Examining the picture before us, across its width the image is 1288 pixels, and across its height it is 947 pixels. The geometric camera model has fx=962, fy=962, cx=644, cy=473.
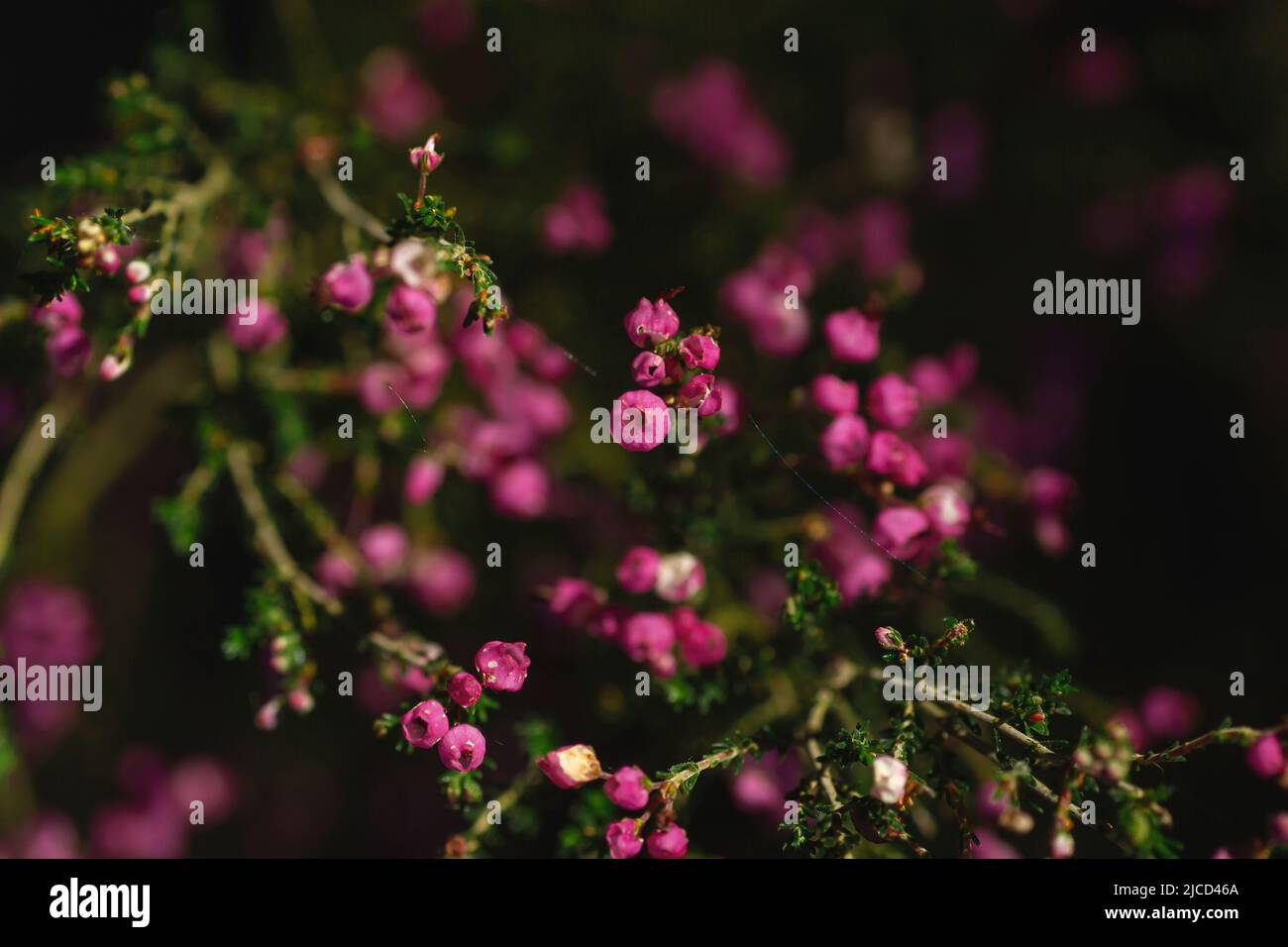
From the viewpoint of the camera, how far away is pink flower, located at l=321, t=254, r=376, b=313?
1.86 metres

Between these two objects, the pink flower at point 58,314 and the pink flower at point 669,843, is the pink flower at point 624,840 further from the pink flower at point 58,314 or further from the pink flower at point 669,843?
the pink flower at point 58,314

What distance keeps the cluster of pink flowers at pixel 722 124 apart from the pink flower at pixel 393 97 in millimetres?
907

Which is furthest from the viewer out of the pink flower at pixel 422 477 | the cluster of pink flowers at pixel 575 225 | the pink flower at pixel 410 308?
the cluster of pink flowers at pixel 575 225

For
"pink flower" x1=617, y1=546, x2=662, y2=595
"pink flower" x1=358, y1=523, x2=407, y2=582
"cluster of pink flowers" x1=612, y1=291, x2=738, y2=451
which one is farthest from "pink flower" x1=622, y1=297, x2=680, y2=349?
"pink flower" x1=358, y1=523, x2=407, y2=582

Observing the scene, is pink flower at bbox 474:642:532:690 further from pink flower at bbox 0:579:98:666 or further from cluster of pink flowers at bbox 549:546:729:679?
pink flower at bbox 0:579:98:666

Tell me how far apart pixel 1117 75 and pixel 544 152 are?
2.11 m

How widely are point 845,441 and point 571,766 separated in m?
0.84

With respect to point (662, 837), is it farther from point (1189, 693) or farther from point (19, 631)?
point (19, 631)

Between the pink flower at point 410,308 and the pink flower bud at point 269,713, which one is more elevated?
the pink flower at point 410,308

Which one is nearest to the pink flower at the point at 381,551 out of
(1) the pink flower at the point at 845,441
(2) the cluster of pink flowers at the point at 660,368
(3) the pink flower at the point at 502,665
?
(3) the pink flower at the point at 502,665

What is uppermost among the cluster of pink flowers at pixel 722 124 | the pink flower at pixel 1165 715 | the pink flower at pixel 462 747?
the cluster of pink flowers at pixel 722 124

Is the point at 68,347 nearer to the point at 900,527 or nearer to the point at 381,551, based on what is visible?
the point at 381,551

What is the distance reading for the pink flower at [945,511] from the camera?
1.97 meters
